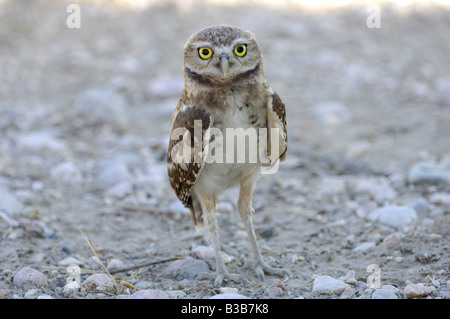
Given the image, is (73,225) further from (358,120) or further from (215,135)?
(358,120)

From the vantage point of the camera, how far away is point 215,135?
13.6ft

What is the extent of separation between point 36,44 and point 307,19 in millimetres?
5203

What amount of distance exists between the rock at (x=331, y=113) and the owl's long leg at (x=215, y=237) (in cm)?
385

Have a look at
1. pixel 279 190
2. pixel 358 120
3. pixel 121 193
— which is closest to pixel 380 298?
pixel 279 190

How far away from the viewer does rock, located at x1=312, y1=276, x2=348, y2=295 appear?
388 cm

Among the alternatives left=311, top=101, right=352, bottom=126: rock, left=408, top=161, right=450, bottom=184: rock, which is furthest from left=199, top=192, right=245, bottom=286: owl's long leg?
left=311, top=101, right=352, bottom=126: rock

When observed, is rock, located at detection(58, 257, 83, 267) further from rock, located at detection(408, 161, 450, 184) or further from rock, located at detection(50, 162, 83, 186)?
rock, located at detection(408, 161, 450, 184)

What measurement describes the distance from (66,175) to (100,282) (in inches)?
103

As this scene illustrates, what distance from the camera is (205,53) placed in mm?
4125

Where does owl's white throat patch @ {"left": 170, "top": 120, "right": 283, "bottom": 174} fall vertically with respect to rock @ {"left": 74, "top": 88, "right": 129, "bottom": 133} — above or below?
below

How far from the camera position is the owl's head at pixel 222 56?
4.07 m

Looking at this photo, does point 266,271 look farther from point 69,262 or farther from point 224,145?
point 69,262

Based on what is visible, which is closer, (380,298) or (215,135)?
(380,298)

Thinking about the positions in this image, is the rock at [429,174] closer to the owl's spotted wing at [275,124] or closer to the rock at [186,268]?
the owl's spotted wing at [275,124]
